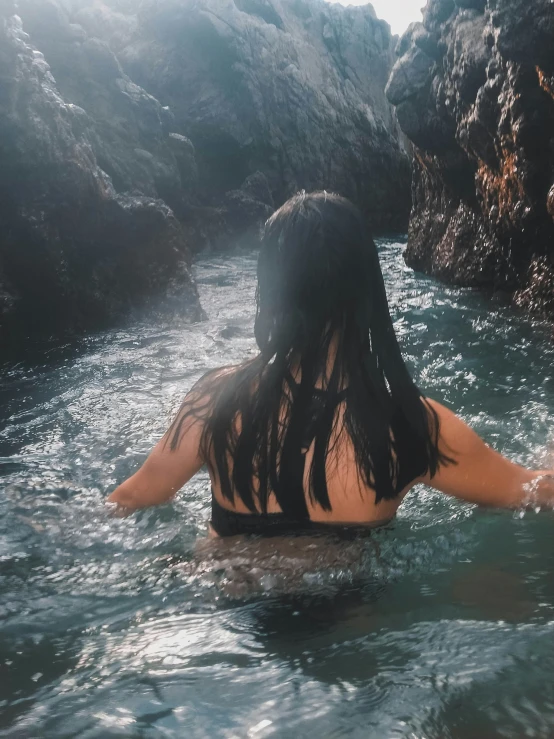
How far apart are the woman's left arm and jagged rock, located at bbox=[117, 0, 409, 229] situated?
731 inches

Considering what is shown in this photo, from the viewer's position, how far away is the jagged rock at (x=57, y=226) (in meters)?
6.68

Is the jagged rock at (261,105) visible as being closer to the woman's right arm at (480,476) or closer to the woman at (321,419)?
the woman at (321,419)

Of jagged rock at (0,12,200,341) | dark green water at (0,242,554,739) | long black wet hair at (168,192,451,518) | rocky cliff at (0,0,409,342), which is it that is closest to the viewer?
dark green water at (0,242,554,739)

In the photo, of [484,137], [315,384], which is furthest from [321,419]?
[484,137]

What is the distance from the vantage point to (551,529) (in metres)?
2.38

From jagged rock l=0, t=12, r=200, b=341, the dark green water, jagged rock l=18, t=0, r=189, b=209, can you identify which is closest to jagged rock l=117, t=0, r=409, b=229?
jagged rock l=18, t=0, r=189, b=209

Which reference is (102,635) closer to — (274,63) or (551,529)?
(551,529)

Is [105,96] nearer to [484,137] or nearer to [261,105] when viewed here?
[261,105]

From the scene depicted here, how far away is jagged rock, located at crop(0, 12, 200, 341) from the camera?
263 inches

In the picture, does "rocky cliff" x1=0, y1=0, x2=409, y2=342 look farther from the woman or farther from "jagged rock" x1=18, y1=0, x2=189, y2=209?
the woman

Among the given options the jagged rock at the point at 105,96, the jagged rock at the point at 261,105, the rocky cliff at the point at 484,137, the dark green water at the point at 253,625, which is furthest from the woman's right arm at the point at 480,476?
the jagged rock at the point at 261,105

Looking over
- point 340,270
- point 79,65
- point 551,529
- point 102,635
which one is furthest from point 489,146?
point 79,65

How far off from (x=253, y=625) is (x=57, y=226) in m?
6.17

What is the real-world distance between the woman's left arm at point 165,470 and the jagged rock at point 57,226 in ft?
14.8
